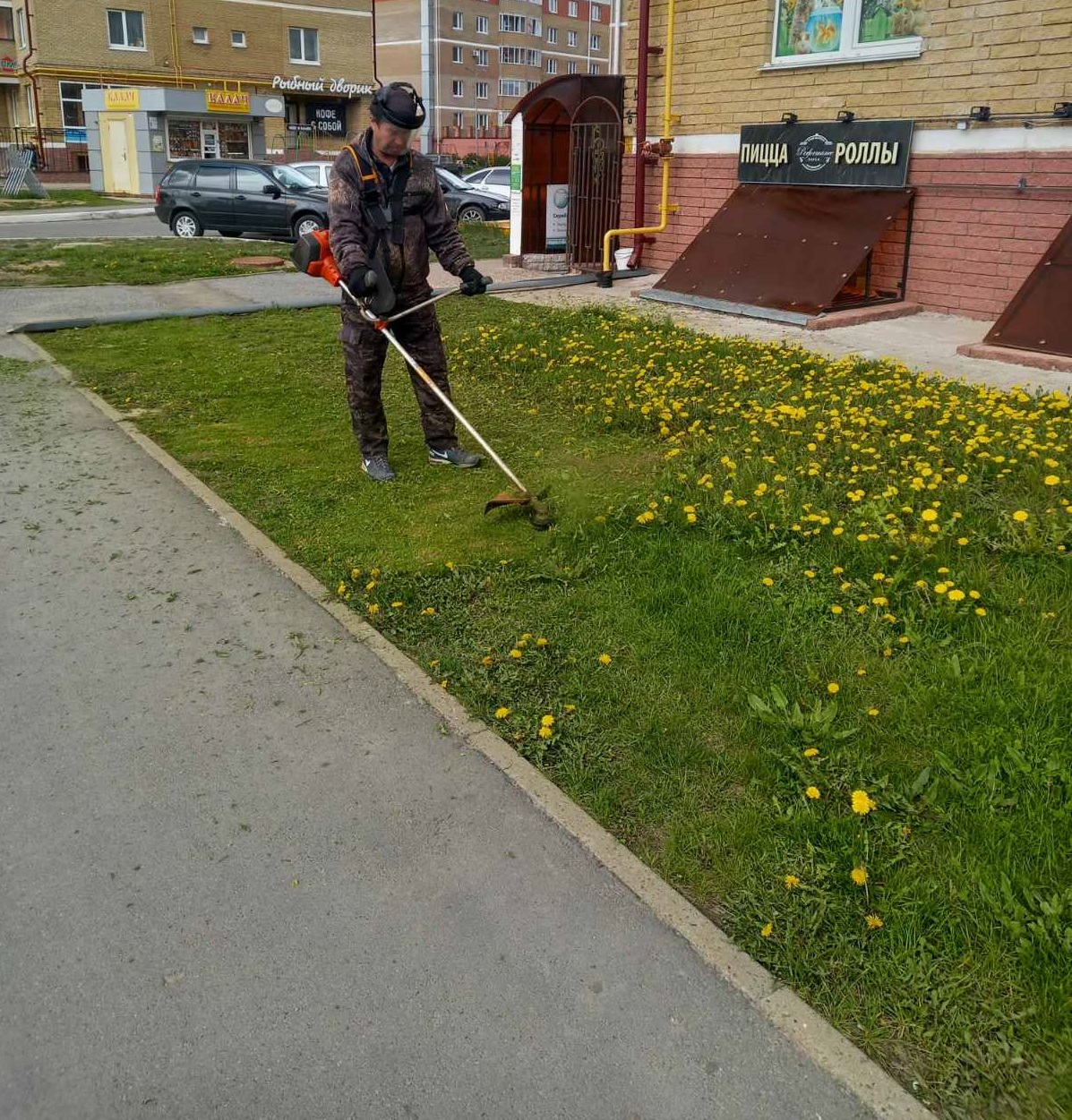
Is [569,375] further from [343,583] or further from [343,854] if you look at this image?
[343,854]

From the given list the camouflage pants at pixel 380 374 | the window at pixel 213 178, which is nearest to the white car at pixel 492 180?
the window at pixel 213 178

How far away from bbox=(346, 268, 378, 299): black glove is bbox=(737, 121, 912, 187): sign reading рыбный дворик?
771 cm

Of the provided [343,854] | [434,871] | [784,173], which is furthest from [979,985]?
[784,173]

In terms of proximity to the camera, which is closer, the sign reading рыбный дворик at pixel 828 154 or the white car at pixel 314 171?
the sign reading рыбный дворик at pixel 828 154

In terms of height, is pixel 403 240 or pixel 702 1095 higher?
pixel 403 240

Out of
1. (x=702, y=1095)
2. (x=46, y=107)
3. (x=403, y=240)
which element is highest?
(x=46, y=107)

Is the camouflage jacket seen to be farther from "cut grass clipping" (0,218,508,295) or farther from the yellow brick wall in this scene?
"cut grass clipping" (0,218,508,295)

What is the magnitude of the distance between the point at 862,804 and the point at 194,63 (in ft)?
194

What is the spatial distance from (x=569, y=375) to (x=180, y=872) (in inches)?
252

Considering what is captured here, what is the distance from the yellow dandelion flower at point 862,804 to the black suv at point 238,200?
66.3 feet

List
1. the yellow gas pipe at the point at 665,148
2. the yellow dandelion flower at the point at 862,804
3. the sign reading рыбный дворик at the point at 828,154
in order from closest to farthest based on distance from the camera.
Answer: the yellow dandelion flower at the point at 862,804 → the sign reading рыбный дворик at the point at 828,154 → the yellow gas pipe at the point at 665,148

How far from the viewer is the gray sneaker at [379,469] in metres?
6.68

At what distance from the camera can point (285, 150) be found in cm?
5159

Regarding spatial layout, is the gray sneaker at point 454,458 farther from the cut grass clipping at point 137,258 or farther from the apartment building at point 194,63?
the apartment building at point 194,63
